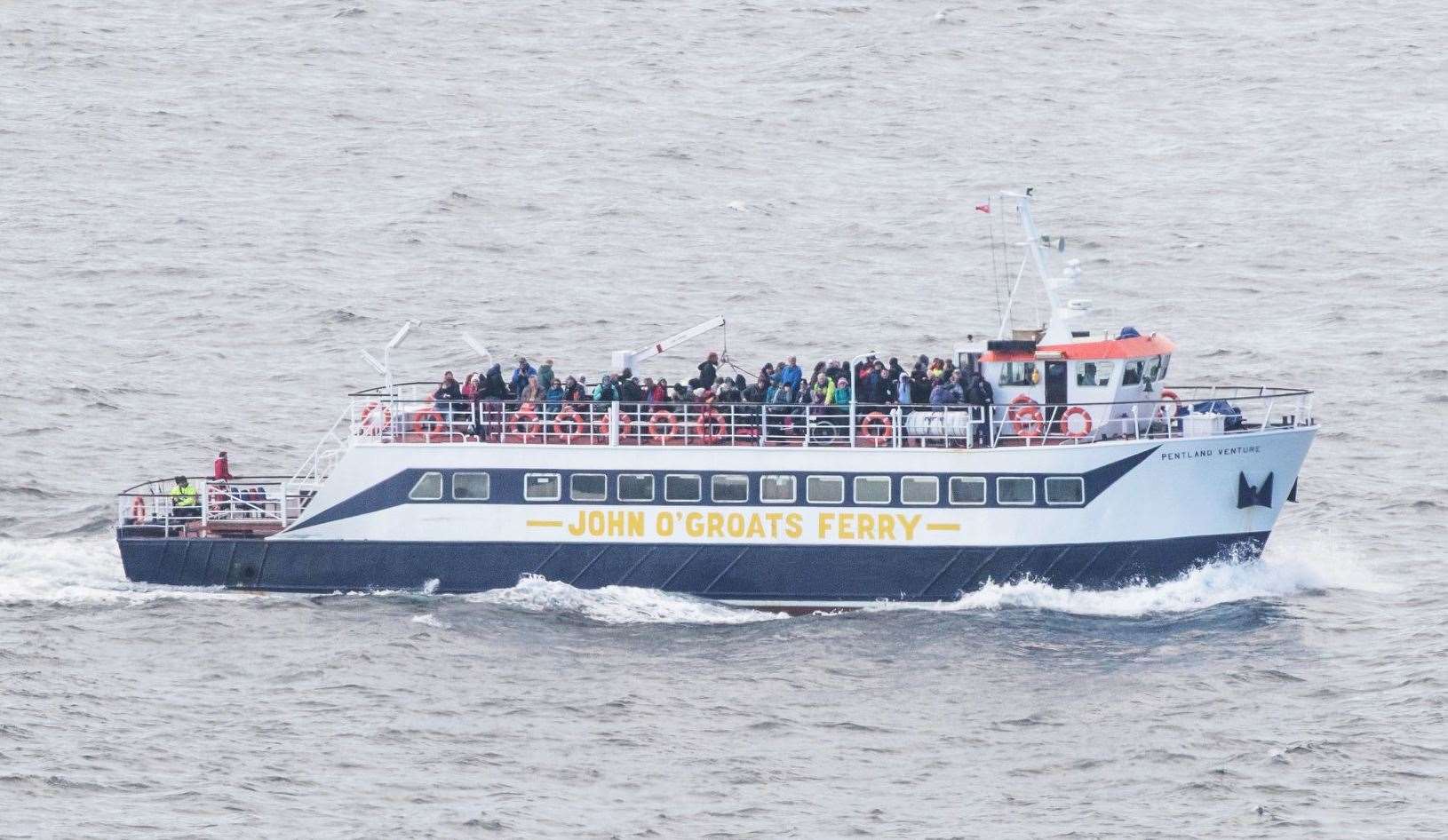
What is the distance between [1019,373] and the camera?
151 ft

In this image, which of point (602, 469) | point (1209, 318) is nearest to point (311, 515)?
point (602, 469)

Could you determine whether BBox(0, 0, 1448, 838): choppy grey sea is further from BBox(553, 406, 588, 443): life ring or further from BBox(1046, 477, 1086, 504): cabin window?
BBox(553, 406, 588, 443): life ring

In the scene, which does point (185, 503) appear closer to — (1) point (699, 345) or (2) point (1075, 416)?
(2) point (1075, 416)

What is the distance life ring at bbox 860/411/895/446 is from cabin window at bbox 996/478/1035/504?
251cm

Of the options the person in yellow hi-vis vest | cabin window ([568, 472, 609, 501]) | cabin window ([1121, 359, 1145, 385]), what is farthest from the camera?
the person in yellow hi-vis vest

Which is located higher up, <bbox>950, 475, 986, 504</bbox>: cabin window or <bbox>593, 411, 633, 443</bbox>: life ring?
<bbox>593, 411, 633, 443</bbox>: life ring

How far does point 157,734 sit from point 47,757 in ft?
6.22

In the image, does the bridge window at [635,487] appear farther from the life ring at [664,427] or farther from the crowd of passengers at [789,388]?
the crowd of passengers at [789,388]

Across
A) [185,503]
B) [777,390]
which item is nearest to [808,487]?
[777,390]

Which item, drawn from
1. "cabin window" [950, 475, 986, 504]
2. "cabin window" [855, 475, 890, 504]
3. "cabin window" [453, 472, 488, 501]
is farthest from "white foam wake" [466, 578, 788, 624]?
"cabin window" [950, 475, 986, 504]

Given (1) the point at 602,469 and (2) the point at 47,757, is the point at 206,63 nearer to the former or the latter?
(1) the point at 602,469

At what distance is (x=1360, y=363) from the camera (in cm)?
6297

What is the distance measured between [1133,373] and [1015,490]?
157 inches

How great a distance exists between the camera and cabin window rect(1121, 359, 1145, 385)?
4606 centimetres
